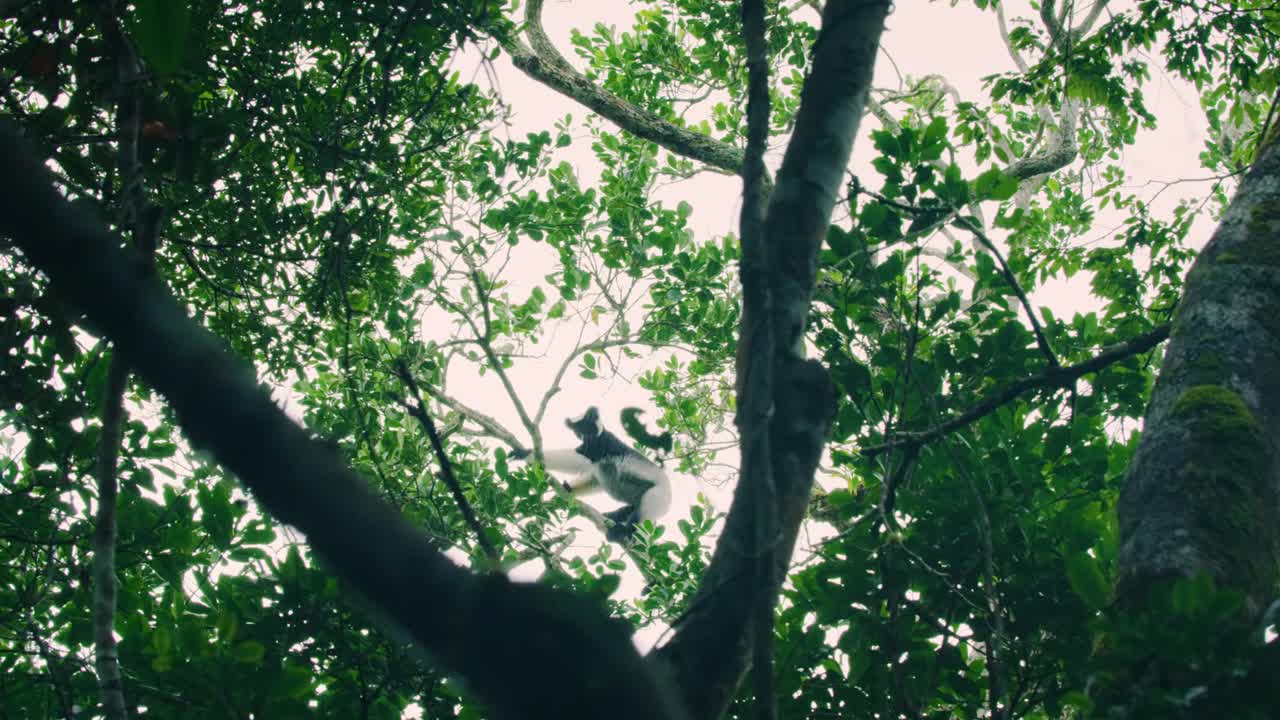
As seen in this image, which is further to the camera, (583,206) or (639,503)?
(639,503)

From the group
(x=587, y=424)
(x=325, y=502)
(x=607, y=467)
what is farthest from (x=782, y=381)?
(x=607, y=467)

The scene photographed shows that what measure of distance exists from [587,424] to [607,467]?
769 millimetres

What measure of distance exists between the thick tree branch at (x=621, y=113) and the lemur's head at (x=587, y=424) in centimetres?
420

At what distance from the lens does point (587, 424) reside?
1016 centimetres

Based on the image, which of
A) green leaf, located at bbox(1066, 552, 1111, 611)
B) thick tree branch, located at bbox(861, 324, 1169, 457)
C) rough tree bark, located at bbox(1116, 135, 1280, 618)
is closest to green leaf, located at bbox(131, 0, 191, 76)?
green leaf, located at bbox(1066, 552, 1111, 611)

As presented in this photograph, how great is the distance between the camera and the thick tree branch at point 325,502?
0.67 metres

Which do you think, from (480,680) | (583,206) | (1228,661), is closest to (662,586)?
(583,206)

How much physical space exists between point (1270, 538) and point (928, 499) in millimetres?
1098

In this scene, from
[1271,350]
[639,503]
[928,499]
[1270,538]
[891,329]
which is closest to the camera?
[1270,538]

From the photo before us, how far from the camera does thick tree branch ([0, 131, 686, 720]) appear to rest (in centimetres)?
67

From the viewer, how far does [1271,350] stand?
68.9 inches

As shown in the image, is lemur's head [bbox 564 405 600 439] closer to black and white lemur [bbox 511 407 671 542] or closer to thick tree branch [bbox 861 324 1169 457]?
black and white lemur [bbox 511 407 671 542]

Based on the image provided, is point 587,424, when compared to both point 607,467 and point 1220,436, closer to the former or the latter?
point 607,467

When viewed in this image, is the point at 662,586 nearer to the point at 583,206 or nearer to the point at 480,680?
the point at 583,206
